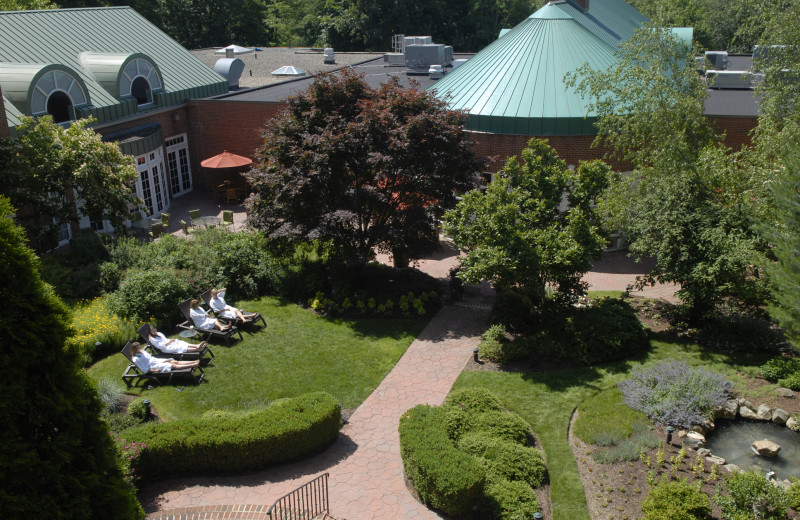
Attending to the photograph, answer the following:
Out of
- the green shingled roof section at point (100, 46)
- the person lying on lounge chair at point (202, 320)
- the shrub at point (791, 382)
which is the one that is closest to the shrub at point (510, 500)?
the shrub at point (791, 382)

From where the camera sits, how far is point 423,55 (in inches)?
1336

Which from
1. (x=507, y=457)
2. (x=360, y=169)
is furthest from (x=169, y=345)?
(x=507, y=457)

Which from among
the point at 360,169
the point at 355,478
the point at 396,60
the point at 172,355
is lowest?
the point at 355,478

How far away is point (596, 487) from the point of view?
37.1 feet

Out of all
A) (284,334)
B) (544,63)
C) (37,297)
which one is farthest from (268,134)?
(37,297)

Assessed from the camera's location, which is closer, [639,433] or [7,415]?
[7,415]

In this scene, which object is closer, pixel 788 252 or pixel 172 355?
pixel 788 252

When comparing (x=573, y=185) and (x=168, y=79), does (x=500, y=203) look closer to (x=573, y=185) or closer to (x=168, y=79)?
(x=573, y=185)

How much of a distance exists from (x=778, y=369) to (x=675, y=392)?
2.82m

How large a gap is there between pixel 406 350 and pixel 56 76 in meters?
15.6

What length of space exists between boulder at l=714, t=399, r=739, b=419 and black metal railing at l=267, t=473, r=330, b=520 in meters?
7.91

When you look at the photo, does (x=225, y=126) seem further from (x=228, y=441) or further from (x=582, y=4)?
(x=228, y=441)

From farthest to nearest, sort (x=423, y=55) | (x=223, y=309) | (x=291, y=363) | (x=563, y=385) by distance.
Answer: (x=423, y=55) → (x=223, y=309) → (x=291, y=363) → (x=563, y=385)

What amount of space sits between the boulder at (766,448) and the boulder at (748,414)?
990 millimetres
